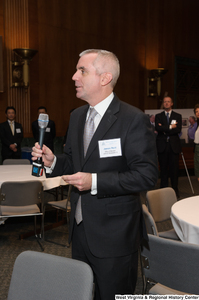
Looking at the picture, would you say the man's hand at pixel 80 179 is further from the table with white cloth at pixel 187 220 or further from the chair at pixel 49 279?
the table with white cloth at pixel 187 220

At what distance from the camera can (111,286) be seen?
62.6 inches

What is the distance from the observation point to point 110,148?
1.58 m

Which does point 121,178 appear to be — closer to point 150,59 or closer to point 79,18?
point 79,18

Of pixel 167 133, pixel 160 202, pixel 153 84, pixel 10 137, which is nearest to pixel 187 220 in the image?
pixel 160 202

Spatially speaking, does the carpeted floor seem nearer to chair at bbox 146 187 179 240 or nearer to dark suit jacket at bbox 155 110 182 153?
chair at bbox 146 187 179 240

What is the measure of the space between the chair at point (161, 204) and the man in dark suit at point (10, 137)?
13.9 ft

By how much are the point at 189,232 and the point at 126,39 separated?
9293 mm

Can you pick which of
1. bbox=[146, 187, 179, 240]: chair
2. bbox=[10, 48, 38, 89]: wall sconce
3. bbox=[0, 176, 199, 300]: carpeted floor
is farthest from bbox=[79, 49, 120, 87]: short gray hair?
bbox=[10, 48, 38, 89]: wall sconce

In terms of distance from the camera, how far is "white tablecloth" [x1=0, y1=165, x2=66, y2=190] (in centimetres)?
395

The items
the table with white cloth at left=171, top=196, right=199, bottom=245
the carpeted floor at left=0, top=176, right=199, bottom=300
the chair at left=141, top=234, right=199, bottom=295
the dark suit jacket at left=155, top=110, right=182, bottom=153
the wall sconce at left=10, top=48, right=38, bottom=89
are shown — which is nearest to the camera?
the chair at left=141, top=234, right=199, bottom=295

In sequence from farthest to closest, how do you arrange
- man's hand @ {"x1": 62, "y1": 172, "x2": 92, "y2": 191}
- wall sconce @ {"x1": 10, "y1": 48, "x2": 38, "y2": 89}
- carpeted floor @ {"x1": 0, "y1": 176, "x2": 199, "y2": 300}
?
wall sconce @ {"x1": 10, "y1": 48, "x2": 38, "y2": 89} < carpeted floor @ {"x1": 0, "y1": 176, "x2": 199, "y2": 300} < man's hand @ {"x1": 62, "y1": 172, "x2": 92, "y2": 191}

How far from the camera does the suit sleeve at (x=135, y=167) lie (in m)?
1.52

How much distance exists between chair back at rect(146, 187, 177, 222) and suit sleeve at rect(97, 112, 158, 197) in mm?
1361

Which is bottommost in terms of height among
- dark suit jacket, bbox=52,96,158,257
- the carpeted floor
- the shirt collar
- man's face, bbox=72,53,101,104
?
the carpeted floor
